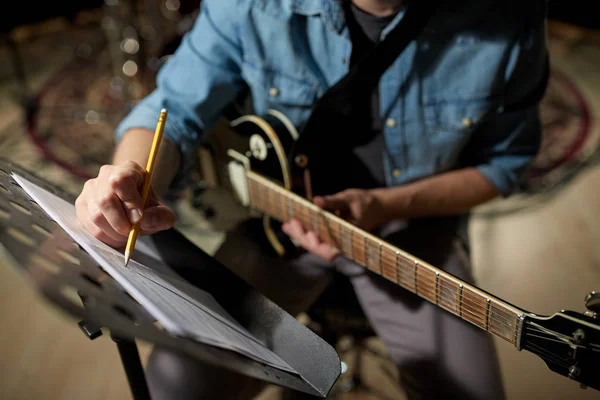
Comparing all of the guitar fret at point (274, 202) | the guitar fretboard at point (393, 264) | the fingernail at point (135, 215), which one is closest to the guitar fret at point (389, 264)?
the guitar fretboard at point (393, 264)

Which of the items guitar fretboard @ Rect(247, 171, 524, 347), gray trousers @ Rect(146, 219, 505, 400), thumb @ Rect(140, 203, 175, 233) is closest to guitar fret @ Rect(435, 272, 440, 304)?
guitar fretboard @ Rect(247, 171, 524, 347)

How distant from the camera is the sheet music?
16.1 inches

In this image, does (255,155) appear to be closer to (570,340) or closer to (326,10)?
(326,10)

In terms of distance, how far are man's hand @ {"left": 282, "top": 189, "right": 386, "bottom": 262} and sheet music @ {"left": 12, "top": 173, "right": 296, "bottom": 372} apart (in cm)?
24

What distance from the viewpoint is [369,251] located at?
745 mm

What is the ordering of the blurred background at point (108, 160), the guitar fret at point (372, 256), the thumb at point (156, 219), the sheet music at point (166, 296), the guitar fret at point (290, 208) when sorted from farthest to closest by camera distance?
the blurred background at point (108, 160)
the guitar fret at point (290, 208)
the guitar fret at point (372, 256)
the thumb at point (156, 219)
the sheet music at point (166, 296)

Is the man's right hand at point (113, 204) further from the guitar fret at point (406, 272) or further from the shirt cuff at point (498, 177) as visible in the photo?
the shirt cuff at point (498, 177)

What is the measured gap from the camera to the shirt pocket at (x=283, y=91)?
860 millimetres

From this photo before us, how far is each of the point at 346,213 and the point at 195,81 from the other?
12.5 inches

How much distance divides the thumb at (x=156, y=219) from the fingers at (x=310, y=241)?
24 cm

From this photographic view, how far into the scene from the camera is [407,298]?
821 mm

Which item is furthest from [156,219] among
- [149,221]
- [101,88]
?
[101,88]

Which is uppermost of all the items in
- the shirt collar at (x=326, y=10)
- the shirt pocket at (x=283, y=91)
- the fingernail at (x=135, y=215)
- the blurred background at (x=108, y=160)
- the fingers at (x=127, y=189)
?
the shirt collar at (x=326, y=10)

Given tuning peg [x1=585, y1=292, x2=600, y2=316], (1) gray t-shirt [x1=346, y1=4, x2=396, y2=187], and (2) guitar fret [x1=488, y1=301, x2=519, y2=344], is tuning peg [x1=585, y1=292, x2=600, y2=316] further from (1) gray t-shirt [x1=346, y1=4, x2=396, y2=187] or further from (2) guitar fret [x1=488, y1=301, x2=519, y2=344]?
(1) gray t-shirt [x1=346, y1=4, x2=396, y2=187]
